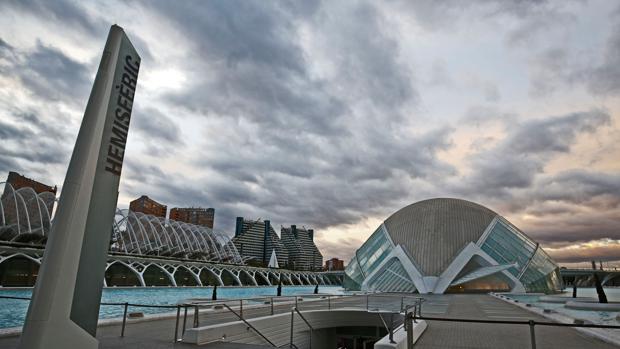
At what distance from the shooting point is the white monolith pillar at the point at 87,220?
5.73 m

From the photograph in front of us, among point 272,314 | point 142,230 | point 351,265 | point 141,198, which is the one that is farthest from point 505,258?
point 141,198

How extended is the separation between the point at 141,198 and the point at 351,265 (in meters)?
128

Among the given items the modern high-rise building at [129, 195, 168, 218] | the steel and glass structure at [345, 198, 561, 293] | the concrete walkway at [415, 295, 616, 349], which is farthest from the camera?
the modern high-rise building at [129, 195, 168, 218]

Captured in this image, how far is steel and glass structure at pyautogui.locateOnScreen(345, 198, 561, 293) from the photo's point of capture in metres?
49.8

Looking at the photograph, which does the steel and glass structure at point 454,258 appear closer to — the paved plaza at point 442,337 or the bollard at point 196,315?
the paved plaza at point 442,337

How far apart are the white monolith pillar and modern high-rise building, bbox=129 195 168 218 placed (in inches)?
6470

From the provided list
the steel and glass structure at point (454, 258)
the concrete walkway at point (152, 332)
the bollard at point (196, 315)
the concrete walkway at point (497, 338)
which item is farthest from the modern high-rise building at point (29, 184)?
the concrete walkway at point (497, 338)

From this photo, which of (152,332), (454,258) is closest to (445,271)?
(454,258)

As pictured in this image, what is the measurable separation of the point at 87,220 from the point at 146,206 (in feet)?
559

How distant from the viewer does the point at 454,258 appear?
2064 inches

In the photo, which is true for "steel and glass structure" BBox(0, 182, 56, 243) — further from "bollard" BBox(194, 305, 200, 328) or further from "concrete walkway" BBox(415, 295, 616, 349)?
"concrete walkway" BBox(415, 295, 616, 349)

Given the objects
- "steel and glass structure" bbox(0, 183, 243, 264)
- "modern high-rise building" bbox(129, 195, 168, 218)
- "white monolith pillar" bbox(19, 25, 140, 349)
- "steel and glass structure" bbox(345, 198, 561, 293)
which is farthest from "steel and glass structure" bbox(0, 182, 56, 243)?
"modern high-rise building" bbox(129, 195, 168, 218)

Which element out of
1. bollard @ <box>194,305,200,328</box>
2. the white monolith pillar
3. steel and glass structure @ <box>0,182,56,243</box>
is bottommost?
bollard @ <box>194,305,200,328</box>

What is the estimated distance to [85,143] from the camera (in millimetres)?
6496
